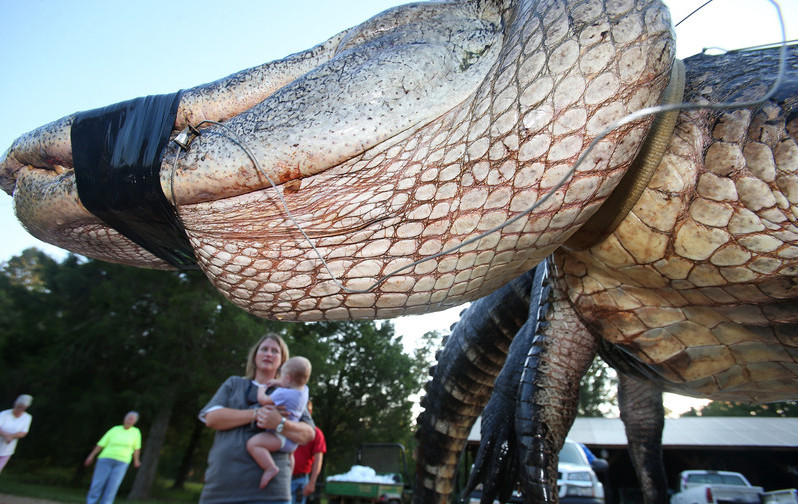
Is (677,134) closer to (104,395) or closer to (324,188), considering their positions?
(324,188)

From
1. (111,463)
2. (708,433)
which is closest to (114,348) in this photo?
(111,463)

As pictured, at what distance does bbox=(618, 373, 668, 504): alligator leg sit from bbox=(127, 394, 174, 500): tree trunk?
15.7 m

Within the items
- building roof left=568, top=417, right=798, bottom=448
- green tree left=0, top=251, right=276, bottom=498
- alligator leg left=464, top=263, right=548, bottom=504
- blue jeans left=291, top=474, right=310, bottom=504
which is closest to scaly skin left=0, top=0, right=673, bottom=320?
alligator leg left=464, top=263, right=548, bottom=504

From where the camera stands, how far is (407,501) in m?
10.6

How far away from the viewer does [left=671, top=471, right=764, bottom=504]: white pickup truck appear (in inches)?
374

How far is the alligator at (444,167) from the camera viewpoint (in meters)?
1.08

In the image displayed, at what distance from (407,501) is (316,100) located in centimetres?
1115

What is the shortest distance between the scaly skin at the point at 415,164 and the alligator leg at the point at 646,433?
2.69 metres

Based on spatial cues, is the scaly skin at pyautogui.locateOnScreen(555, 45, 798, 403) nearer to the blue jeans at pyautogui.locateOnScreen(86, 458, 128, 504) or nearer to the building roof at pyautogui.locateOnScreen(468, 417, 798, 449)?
the blue jeans at pyautogui.locateOnScreen(86, 458, 128, 504)

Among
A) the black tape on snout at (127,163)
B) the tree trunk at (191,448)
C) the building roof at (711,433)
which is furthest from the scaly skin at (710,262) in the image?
the tree trunk at (191,448)

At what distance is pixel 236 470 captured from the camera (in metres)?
2.46

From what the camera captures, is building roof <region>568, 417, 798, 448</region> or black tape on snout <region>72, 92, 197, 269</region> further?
building roof <region>568, 417, 798, 448</region>

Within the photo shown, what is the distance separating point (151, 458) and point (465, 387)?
53.4 ft

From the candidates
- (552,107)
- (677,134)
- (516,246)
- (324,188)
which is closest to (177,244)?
(324,188)
